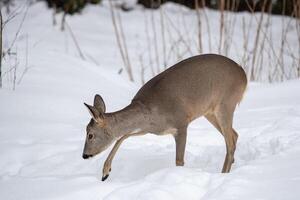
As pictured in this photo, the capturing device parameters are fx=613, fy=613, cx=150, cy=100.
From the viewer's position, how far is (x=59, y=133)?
17.8 feet

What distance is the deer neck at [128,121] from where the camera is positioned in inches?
179

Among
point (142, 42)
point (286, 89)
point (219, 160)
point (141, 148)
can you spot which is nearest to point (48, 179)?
point (141, 148)

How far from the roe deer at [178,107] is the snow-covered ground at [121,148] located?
270 millimetres

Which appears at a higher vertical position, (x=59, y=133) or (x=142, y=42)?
(x=59, y=133)

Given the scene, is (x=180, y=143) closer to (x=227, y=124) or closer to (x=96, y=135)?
(x=227, y=124)

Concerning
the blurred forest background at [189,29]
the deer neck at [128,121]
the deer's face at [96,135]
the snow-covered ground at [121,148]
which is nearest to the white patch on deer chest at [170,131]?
the deer neck at [128,121]

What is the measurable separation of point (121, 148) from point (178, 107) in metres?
0.81

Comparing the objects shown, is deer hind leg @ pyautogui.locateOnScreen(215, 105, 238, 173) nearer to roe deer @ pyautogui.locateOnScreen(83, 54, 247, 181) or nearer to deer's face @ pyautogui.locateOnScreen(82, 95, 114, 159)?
roe deer @ pyautogui.locateOnScreen(83, 54, 247, 181)

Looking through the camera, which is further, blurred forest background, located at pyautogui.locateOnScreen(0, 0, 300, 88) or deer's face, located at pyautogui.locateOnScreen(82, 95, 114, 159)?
blurred forest background, located at pyautogui.locateOnScreen(0, 0, 300, 88)

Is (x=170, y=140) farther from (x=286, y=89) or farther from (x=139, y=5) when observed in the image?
(x=139, y=5)

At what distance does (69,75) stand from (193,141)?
2163 millimetres

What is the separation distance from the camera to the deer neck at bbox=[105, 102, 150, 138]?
4.55 m

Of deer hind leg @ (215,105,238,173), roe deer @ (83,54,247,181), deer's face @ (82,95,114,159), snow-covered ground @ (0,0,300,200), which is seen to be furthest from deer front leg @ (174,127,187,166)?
deer's face @ (82,95,114,159)

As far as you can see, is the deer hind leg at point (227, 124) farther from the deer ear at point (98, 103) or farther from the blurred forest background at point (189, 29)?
the blurred forest background at point (189, 29)
